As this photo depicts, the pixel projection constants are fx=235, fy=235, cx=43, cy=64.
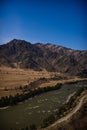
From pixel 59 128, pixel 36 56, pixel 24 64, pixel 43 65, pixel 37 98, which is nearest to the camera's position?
pixel 59 128

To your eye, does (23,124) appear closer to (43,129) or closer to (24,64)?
(43,129)

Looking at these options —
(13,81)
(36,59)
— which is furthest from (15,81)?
(36,59)

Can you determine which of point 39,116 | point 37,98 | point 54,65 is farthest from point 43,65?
point 39,116

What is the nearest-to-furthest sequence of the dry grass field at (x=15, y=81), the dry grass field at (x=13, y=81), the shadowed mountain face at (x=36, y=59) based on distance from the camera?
the dry grass field at (x=13, y=81)
the dry grass field at (x=15, y=81)
the shadowed mountain face at (x=36, y=59)

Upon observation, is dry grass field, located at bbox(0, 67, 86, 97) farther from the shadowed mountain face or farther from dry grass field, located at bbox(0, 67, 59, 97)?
the shadowed mountain face

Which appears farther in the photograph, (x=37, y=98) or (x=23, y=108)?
(x=37, y=98)

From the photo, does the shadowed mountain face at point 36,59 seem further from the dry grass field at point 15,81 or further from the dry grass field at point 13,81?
the dry grass field at point 13,81

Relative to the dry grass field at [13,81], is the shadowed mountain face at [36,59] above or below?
above

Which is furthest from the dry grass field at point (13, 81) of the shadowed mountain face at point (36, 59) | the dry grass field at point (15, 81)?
the shadowed mountain face at point (36, 59)
